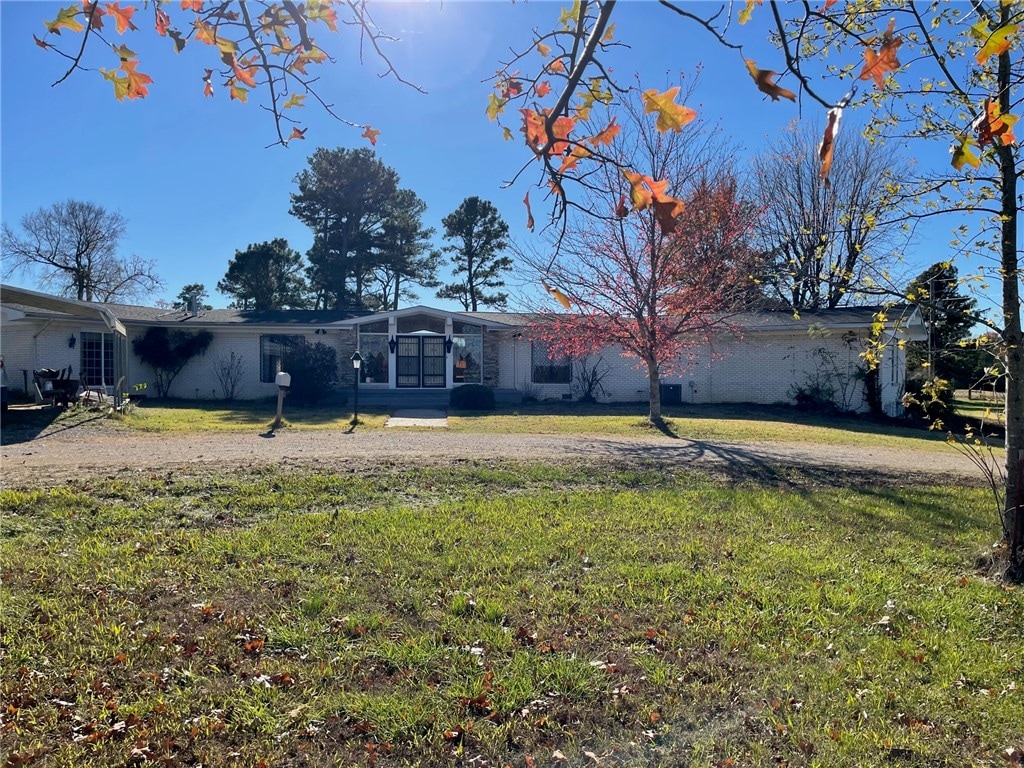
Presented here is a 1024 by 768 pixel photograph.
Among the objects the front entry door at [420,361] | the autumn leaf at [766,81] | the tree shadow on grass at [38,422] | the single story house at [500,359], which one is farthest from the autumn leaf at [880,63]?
the front entry door at [420,361]

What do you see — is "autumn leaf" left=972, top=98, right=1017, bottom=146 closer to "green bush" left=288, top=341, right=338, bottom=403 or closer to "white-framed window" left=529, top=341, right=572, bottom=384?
"green bush" left=288, top=341, right=338, bottom=403

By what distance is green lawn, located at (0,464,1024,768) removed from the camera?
9.20ft

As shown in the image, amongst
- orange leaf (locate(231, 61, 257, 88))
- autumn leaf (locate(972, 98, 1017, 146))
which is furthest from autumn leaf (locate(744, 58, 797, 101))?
orange leaf (locate(231, 61, 257, 88))

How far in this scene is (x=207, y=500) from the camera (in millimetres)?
6645

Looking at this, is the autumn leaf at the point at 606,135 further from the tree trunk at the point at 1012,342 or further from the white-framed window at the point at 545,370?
the white-framed window at the point at 545,370

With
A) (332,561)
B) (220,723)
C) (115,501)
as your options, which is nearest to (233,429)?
(115,501)

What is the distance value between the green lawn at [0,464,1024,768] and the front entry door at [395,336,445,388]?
15.9 meters

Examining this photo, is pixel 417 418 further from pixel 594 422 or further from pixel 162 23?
pixel 162 23

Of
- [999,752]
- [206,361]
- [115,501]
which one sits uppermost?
[206,361]

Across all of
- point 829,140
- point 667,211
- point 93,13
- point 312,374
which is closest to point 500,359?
point 312,374

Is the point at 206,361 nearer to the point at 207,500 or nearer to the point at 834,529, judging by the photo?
the point at 207,500

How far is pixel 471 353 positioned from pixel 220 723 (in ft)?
65.2

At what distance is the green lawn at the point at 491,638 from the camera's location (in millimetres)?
2803

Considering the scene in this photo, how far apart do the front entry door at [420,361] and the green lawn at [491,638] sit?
15880 millimetres
